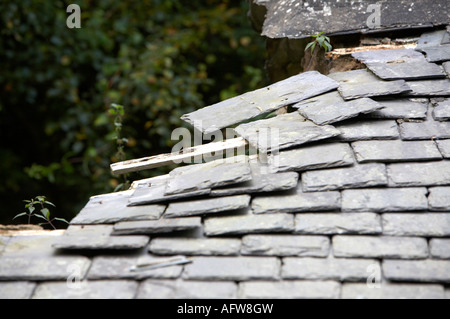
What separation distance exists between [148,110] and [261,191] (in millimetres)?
4453

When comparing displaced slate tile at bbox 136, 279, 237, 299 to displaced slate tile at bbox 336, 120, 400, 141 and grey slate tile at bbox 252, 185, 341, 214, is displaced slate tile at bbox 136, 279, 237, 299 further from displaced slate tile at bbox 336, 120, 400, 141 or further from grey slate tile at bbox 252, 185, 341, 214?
displaced slate tile at bbox 336, 120, 400, 141

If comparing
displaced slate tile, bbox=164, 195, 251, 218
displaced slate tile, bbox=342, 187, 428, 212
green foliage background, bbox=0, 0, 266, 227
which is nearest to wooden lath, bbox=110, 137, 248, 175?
displaced slate tile, bbox=164, 195, 251, 218

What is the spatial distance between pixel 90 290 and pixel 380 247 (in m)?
1.06

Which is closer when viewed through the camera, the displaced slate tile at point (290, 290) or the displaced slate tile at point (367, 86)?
the displaced slate tile at point (290, 290)

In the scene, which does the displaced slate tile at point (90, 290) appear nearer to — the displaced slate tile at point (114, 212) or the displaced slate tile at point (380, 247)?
the displaced slate tile at point (114, 212)

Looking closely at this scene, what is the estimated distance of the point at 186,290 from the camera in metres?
1.81

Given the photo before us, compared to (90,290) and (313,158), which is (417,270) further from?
(90,290)

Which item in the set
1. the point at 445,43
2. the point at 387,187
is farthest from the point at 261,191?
the point at 445,43

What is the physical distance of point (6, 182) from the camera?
6266 mm

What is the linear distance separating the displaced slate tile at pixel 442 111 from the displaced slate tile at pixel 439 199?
460 millimetres

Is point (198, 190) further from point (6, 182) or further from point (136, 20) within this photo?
point (136, 20)

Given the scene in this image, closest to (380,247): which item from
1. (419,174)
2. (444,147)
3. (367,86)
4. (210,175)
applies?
(419,174)

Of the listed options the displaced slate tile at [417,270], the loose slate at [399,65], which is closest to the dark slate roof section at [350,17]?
the loose slate at [399,65]

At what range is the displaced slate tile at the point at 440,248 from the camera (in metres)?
1.83
